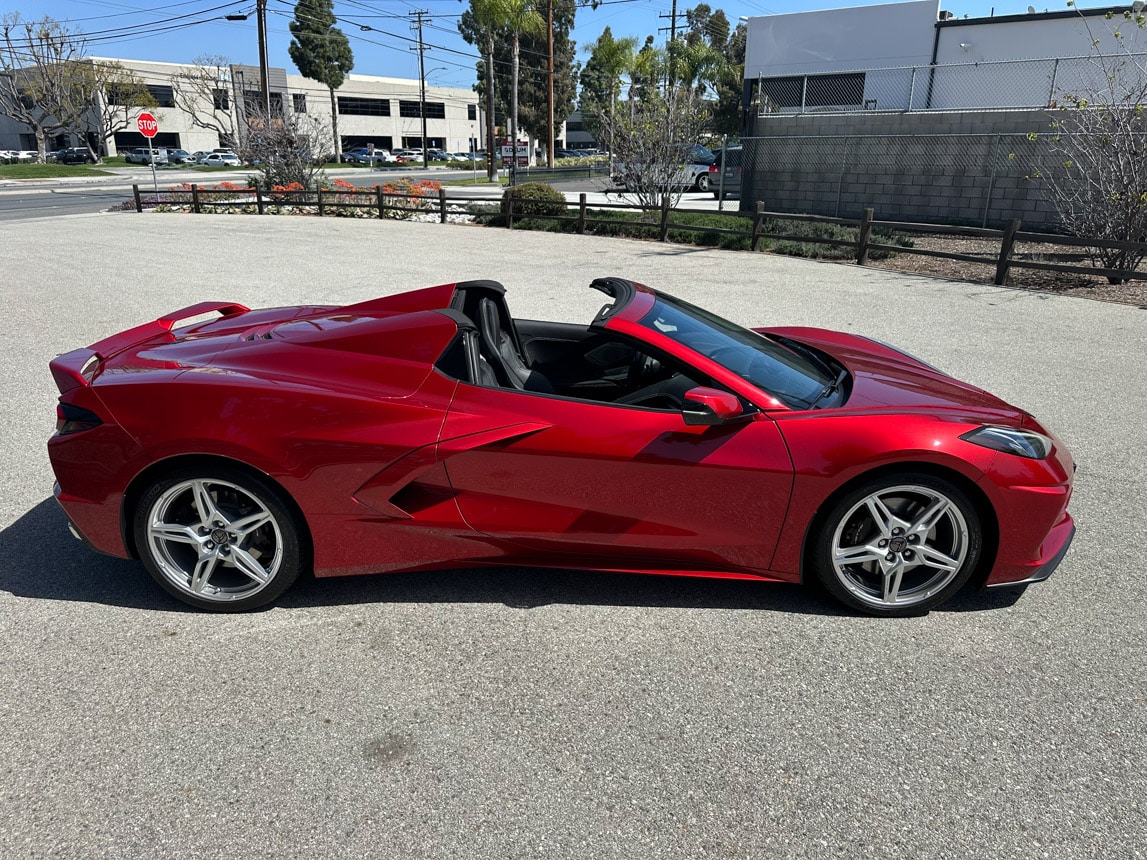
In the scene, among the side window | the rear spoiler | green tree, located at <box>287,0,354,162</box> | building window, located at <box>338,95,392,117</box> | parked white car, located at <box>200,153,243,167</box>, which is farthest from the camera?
building window, located at <box>338,95,392,117</box>

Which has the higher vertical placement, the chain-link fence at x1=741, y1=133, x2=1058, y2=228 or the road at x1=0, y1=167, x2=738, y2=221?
the chain-link fence at x1=741, y1=133, x2=1058, y2=228

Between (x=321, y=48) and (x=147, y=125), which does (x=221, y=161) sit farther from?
(x=147, y=125)

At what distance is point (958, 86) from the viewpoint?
66.9ft

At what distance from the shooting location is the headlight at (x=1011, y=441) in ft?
10.3

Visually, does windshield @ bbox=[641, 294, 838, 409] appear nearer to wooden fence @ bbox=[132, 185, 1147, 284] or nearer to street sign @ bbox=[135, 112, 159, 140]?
wooden fence @ bbox=[132, 185, 1147, 284]

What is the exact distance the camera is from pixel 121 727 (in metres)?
2.66

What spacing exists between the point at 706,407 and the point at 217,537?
2025 millimetres

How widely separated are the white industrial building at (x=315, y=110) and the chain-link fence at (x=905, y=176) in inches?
2215

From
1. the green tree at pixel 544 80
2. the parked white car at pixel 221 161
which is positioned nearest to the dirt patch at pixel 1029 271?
the parked white car at pixel 221 161

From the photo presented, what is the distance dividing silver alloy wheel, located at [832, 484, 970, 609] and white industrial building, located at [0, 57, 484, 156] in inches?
2876

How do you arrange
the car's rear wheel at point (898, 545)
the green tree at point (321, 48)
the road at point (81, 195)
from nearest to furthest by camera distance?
the car's rear wheel at point (898, 545) → the road at point (81, 195) → the green tree at point (321, 48)

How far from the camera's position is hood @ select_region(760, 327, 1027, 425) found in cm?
331

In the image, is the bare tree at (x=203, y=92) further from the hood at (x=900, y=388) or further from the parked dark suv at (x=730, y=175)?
the hood at (x=900, y=388)

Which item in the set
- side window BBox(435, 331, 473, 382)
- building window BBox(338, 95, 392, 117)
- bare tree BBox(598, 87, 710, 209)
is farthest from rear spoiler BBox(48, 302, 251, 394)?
building window BBox(338, 95, 392, 117)
